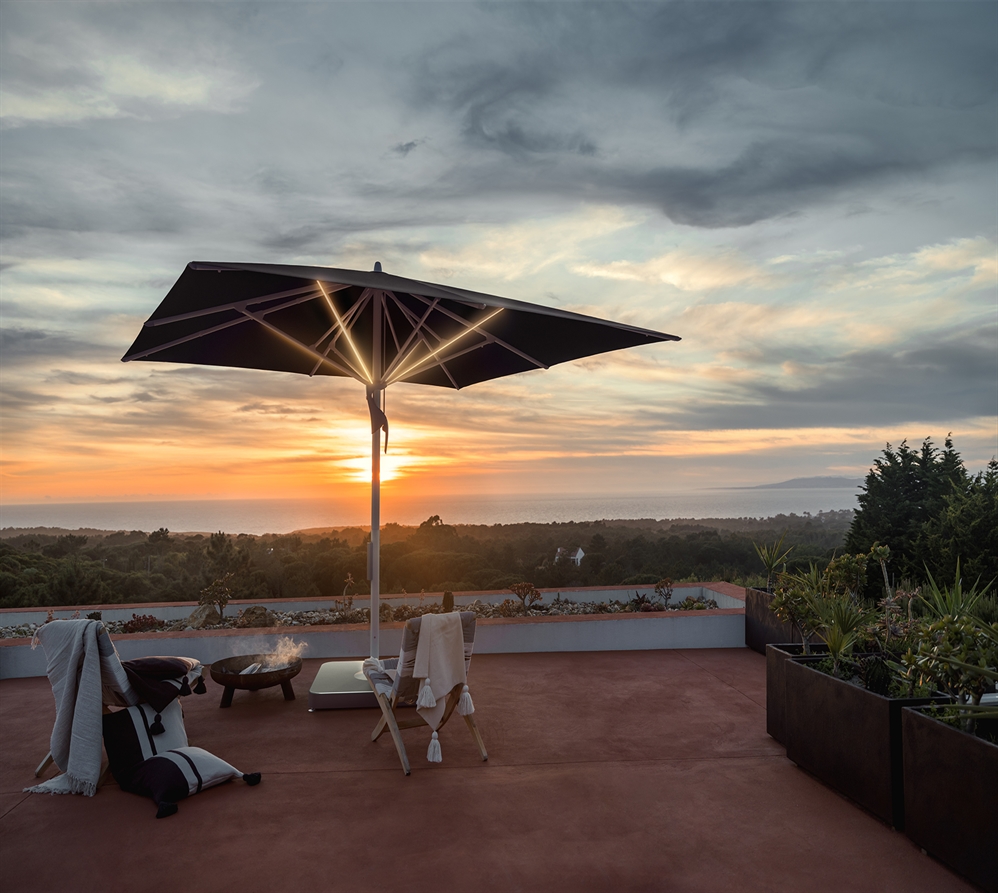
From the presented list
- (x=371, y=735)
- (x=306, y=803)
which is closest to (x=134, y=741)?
(x=306, y=803)

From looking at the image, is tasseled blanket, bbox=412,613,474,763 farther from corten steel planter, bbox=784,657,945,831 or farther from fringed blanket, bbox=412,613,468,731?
corten steel planter, bbox=784,657,945,831

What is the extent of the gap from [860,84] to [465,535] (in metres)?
16.5

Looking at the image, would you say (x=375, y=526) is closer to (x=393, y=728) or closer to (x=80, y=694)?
(x=393, y=728)

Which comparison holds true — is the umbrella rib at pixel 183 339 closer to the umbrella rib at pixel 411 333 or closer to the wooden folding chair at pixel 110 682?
the umbrella rib at pixel 411 333

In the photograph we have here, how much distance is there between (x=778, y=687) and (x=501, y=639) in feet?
9.87

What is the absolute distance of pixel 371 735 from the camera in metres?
4.19

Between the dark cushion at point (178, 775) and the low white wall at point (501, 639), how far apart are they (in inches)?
99.7

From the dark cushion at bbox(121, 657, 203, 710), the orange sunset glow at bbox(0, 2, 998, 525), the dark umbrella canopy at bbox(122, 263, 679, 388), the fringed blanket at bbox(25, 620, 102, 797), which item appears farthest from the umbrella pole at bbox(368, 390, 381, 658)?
the fringed blanket at bbox(25, 620, 102, 797)

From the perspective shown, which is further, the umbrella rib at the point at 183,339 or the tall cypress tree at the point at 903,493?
the tall cypress tree at the point at 903,493

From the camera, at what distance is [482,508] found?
57781 mm

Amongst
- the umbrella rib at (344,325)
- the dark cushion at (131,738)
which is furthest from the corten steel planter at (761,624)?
the dark cushion at (131,738)

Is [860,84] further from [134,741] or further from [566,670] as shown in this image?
[134,741]

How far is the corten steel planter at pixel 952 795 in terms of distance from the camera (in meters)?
2.28

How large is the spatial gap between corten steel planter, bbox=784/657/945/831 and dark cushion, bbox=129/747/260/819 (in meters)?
2.96
